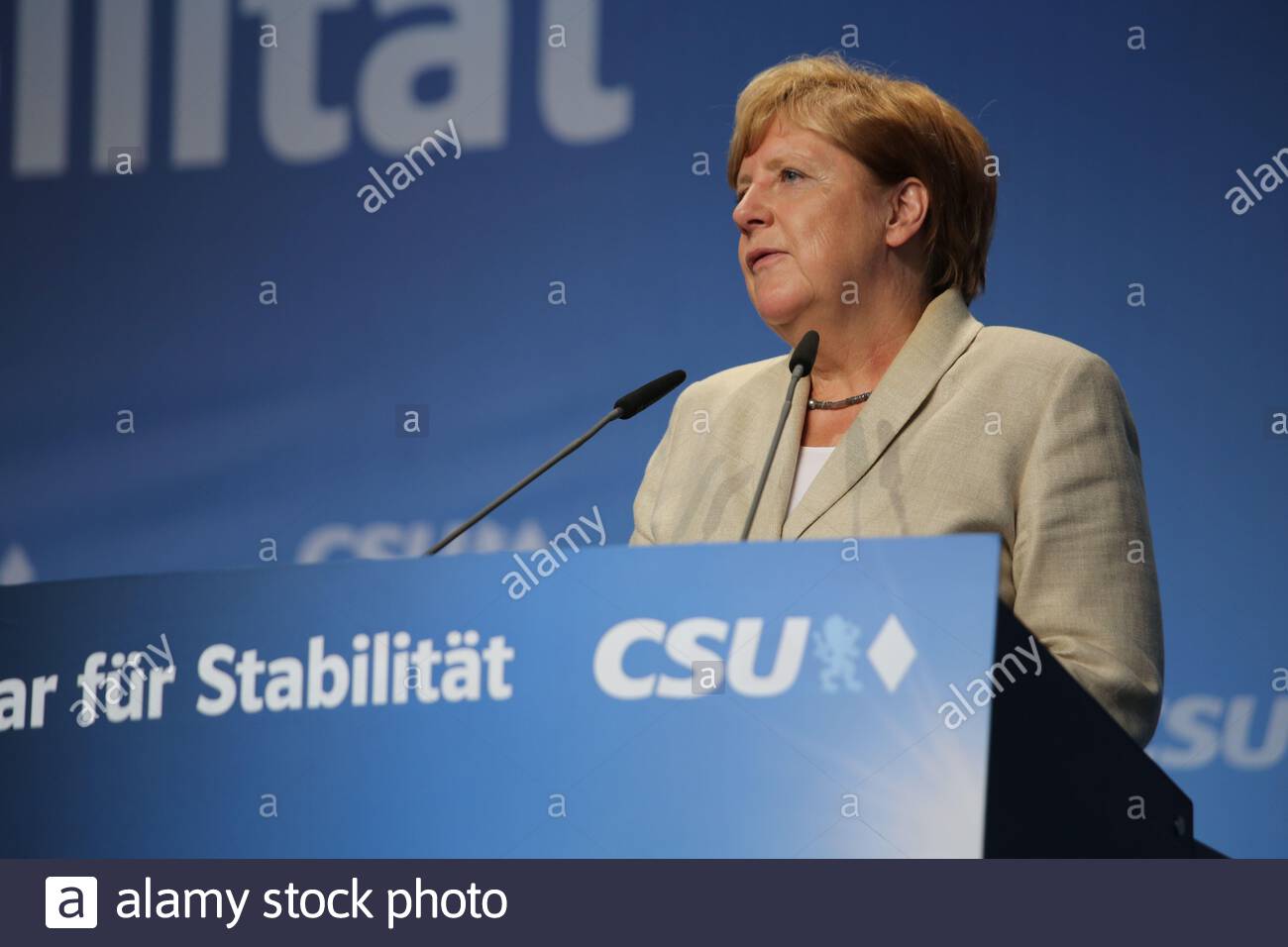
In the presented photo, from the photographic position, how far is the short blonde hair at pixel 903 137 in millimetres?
2410

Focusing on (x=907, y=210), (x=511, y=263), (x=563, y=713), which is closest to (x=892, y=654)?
(x=563, y=713)

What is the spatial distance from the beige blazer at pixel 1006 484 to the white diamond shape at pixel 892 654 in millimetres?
486

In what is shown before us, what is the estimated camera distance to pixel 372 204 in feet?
12.6

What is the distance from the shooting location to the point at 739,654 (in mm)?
1436

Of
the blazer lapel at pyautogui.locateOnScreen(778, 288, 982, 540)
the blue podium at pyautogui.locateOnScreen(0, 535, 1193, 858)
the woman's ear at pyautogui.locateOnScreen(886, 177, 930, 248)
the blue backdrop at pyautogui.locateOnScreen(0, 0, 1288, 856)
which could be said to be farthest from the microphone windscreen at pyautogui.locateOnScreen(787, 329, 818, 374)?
the blue backdrop at pyautogui.locateOnScreen(0, 0, 1288, 856)

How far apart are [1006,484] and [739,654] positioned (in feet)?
2.39

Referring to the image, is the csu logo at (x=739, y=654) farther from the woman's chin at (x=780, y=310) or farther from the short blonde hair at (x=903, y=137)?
the short blonde hair at (x=903, y=137)

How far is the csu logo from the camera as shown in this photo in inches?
54.8

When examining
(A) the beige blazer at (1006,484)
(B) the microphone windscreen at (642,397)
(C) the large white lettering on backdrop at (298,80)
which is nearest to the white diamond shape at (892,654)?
(A) the beige blazer at (1006,484)

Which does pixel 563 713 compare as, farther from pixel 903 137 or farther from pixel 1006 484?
pixel 903 137

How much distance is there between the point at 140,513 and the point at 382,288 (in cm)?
72

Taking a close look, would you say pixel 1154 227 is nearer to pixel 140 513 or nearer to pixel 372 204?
pixel 372 204
